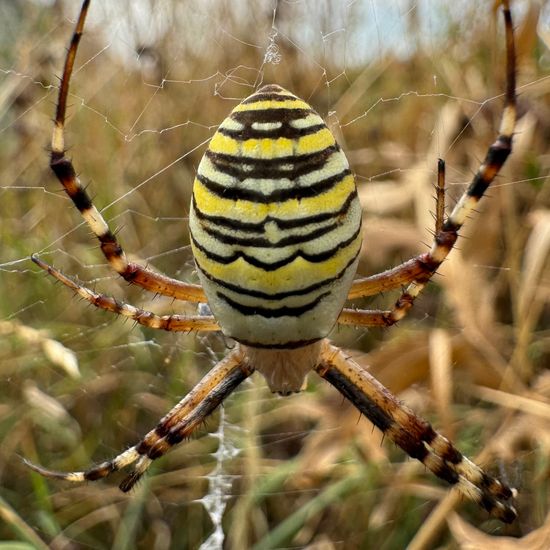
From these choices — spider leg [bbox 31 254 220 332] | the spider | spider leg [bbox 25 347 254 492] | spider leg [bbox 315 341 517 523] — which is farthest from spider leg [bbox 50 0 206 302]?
spider leg [bbox 315 341 517 523]

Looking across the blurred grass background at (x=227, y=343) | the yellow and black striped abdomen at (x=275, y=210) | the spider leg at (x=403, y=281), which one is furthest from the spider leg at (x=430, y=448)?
the yellow and black striped abdomen at (x=275, y=210)

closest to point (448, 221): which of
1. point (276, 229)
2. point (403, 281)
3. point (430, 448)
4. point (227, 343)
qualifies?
point (403, 281)

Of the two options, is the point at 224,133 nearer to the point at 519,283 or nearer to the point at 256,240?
the point at 256,240

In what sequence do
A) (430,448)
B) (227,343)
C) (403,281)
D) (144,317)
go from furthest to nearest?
(227,343) < (430,448) < (144,317) < (403,281)

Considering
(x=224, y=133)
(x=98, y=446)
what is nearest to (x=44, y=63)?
(x=98, y=446)

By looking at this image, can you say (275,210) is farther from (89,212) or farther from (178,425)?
(178,425)
